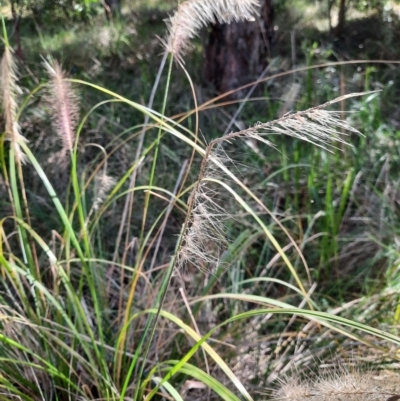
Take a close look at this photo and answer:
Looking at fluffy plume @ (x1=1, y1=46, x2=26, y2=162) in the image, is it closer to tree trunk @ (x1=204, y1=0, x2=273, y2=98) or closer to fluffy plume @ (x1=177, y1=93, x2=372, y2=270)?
fluffy plume @ (x1=177, y1=93, x2=372, y2=270)

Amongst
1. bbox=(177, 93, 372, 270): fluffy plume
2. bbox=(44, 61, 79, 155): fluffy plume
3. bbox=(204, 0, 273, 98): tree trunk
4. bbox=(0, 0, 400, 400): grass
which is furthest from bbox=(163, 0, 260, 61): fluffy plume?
bbox=(204, 0, 273, 98): tree trunk

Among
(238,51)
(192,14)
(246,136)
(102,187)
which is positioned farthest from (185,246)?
(238,51)

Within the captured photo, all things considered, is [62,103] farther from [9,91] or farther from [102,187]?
[102,187]

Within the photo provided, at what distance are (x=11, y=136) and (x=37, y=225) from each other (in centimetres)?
78

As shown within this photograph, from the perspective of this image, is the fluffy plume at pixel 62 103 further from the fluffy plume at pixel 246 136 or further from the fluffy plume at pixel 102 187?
the fluffy plume at pixel 246 136

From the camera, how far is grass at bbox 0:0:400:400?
806 mm

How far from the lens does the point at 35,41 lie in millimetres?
2727

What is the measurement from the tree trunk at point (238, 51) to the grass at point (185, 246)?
0.16 metres

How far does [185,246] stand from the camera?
61 centimetres

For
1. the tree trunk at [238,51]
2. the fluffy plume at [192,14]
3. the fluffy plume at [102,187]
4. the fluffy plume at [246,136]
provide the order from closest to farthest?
1. the fluffy plume at [246,136]
2. the fluffy plume at [192,14]
3. the fluffy plume at [102,187]
4. the tree trunk at [238,51]

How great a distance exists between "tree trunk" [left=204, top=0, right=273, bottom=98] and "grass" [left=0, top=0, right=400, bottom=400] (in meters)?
0.16

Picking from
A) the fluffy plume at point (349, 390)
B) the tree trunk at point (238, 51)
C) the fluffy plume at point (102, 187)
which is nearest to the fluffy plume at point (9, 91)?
the fluffy plume at point (102, 187)

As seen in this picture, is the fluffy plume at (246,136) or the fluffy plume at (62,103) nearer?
the fluffy plume at (246,136)

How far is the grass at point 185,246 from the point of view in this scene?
2.64 feet
